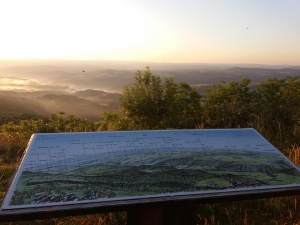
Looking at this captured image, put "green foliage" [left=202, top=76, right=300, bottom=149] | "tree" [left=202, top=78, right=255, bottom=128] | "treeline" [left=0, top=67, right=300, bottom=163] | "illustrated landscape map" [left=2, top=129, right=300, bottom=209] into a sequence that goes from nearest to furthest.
Answer: 1. "illustrated landscape map" [left=2, top=129, right=300, bottom=209]
2. "green foliage" [left=202, top=76, right=300, bottom=149]
3. "treeline" [left=0, top=67, right=300, bottom=163]
4. "tree" [left=202, top=78, right=255, bottom=128]

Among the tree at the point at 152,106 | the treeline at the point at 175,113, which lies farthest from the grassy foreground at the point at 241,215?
the tree at the point at 152,106

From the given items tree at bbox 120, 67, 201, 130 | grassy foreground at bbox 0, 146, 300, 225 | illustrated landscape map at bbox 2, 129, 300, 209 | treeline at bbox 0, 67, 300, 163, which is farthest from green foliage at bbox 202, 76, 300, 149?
illustrated landscape map at bbox 2, 129, 300, 209

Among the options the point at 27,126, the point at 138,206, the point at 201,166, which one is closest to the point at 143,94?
the point at 27,126

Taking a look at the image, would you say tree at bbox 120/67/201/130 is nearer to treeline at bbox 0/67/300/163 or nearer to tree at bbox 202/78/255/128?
treeline at bbox 0/67/300/163

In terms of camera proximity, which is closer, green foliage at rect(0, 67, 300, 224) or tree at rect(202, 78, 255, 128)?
green foliage at rect(0, 67, 300, 224)

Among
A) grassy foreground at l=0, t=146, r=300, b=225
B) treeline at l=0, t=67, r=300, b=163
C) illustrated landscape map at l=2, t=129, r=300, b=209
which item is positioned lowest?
grassy foreground at l=0, t=146, r=300, b=225

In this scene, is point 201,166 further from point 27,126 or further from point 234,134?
point 27,126

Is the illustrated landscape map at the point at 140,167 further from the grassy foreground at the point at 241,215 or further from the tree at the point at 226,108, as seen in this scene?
the tree at the point at 226,108
